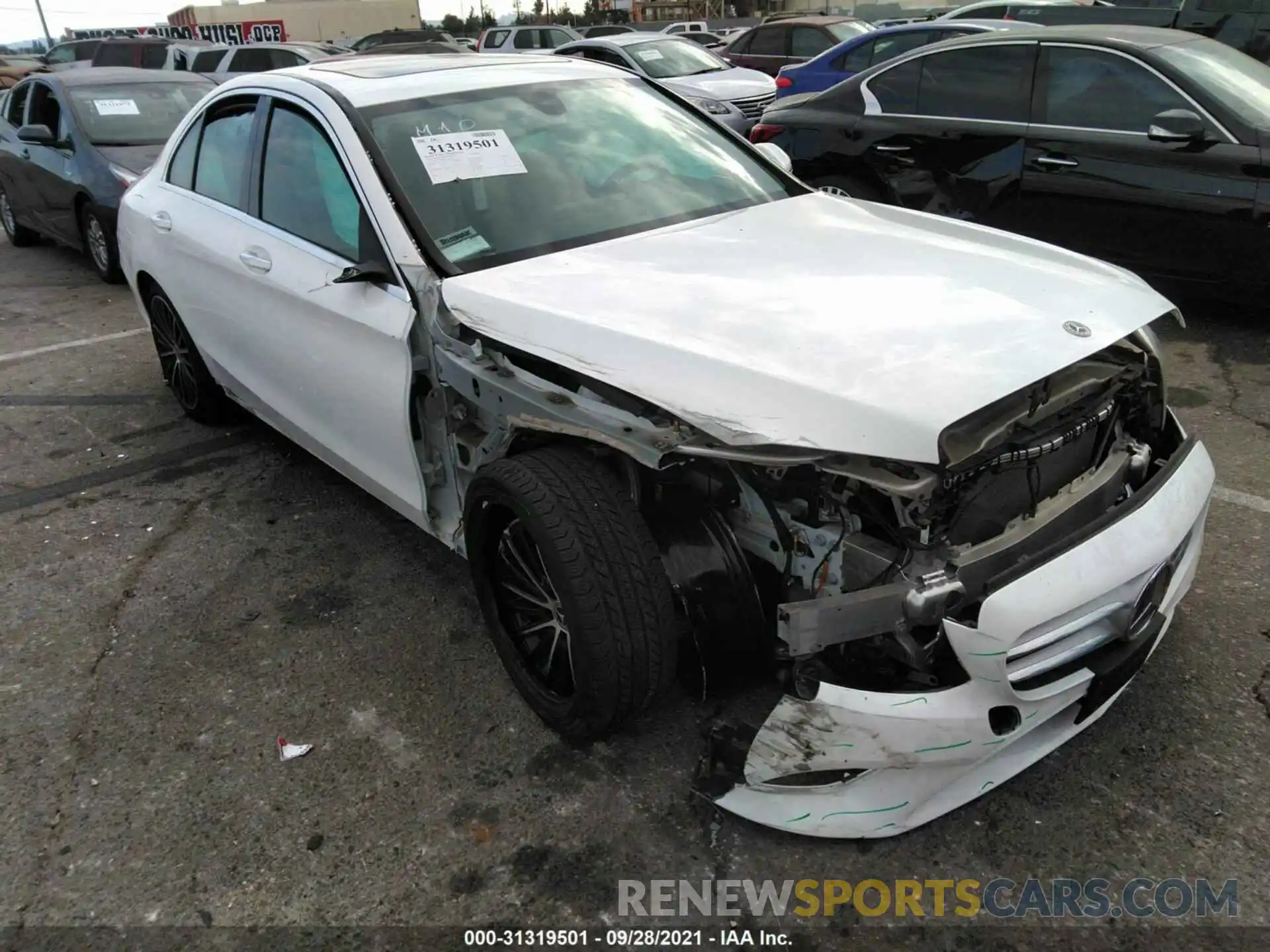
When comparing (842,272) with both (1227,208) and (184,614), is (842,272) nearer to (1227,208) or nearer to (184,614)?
(184,614)

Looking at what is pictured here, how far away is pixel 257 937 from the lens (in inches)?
83.5

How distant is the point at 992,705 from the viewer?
6.68 feet

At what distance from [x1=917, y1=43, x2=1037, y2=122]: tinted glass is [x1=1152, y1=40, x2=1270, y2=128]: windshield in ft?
2.34

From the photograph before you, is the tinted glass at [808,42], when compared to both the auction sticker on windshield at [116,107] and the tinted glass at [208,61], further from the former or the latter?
the auction sticker on windshield at [116,107]

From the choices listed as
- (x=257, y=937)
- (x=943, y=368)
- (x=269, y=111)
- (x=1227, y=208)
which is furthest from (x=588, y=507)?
(x=1227, y=208)

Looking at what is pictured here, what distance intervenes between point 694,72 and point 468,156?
383 inches

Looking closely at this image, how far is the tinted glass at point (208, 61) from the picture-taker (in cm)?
1559

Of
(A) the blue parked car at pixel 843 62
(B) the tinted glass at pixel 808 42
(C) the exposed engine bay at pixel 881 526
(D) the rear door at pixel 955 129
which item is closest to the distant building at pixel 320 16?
(B) the tinted glass at pixel 808 42

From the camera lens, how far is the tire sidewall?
230cm

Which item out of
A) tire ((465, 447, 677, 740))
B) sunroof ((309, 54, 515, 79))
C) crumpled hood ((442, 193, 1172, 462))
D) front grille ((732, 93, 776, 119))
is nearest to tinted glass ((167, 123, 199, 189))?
sunroof ((309, 54, 515, 79))

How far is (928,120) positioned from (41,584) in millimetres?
5379

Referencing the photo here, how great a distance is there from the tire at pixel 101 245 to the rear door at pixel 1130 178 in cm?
675

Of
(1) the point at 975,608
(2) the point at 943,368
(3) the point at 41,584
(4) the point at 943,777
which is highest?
(2) the point at 943,368

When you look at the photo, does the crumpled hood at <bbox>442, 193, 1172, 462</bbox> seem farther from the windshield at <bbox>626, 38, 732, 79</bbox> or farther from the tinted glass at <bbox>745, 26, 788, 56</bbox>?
the tinted glass at <bbox>745, 26, 788, 56</bbox>
